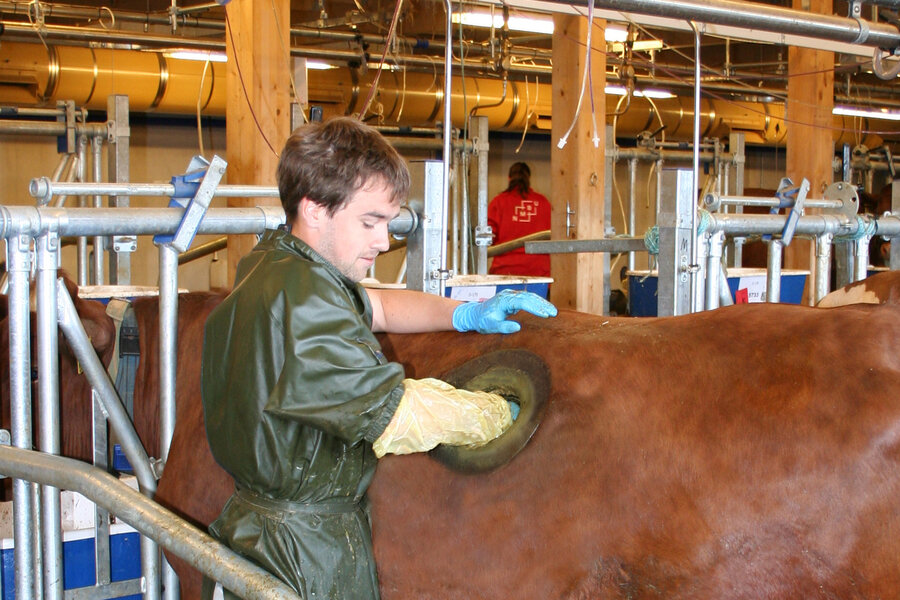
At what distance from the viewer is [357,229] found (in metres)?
1.82

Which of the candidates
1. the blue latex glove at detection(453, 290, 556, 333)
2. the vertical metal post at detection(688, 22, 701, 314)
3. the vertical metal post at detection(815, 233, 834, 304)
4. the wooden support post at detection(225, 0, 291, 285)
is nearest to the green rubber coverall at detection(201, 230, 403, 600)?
the blue latex glove at detection(453, 290, 556, 333)

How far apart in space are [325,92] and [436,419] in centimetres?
758

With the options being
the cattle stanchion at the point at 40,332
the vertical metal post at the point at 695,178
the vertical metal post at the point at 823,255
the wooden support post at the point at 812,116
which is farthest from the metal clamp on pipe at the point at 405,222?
the wooden support post at the point at 812,116

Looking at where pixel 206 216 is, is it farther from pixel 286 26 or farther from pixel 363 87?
pixel 363 87

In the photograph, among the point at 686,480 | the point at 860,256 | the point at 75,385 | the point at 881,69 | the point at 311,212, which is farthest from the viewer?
the point at 860,256

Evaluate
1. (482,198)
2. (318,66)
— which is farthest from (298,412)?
(318,66)

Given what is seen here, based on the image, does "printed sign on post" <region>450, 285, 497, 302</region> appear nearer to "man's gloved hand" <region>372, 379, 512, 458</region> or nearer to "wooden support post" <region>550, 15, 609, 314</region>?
"wooden support post" <region>550, 15, 609, 314</region>

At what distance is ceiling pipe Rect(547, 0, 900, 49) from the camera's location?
2324 millimetres

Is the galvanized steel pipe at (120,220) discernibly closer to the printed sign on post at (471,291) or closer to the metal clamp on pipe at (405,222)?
the metal clamp on pipe at (405,222)

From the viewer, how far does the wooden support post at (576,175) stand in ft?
17.9

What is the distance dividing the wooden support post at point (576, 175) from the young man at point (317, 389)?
146 inches

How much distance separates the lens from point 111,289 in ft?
13.2

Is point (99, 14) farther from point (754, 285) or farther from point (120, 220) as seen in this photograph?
point (120, 220)

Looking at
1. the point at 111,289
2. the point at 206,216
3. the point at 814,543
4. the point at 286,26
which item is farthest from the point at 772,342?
the point at 286,26
